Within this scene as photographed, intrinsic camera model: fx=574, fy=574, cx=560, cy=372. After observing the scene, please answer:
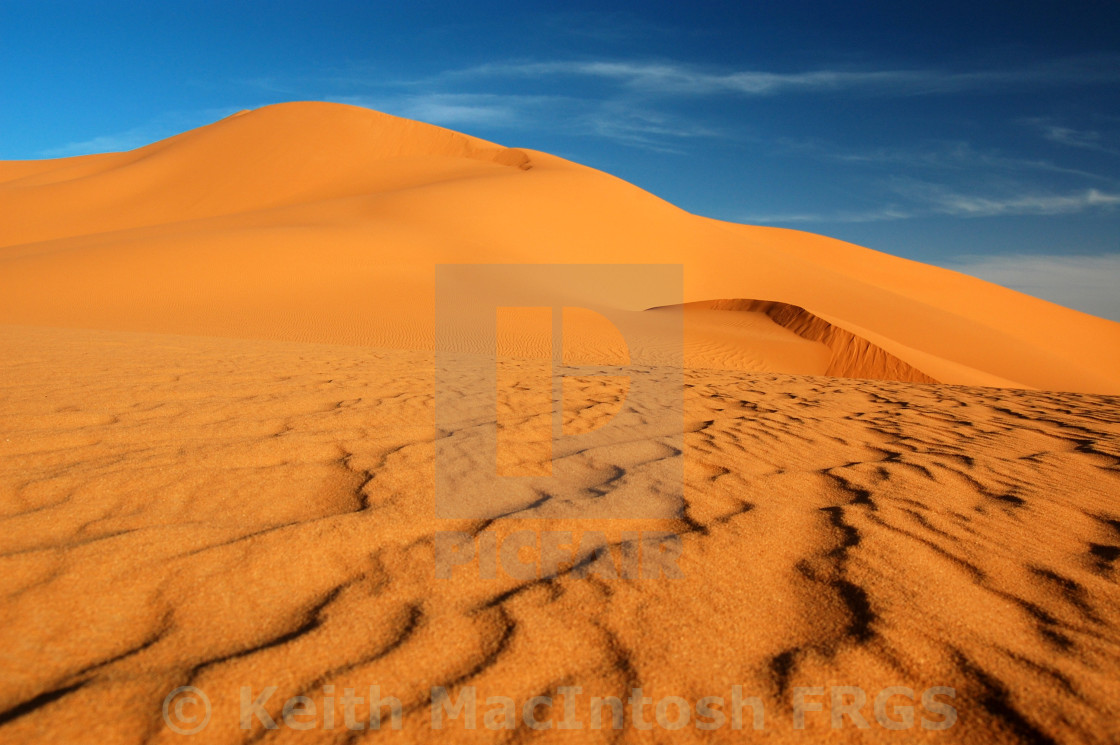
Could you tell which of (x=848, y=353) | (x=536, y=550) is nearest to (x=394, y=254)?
(x=848, y=353)

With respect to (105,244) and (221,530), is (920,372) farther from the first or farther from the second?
(105,244)

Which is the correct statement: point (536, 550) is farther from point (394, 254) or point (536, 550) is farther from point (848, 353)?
point (394, 254)

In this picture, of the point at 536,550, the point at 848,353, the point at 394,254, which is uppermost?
the point at 394,254

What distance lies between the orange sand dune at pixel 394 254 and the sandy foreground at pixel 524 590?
8.16 m

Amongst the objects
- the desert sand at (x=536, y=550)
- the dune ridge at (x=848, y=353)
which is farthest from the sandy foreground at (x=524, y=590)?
the dune ridge at (x=848, y=353)

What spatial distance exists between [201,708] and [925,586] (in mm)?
2242

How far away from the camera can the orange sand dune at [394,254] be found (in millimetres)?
12516

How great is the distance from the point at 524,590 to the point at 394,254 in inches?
707

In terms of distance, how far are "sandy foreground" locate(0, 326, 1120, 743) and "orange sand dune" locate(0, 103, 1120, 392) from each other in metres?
8.16

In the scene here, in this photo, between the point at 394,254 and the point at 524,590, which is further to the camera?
the point at 394,254

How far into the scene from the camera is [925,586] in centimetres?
201

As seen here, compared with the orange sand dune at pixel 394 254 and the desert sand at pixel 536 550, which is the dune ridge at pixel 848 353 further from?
the desert sand at pixel 536 550

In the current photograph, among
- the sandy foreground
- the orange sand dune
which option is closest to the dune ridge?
the orange sand dune

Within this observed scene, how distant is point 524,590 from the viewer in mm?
1971
